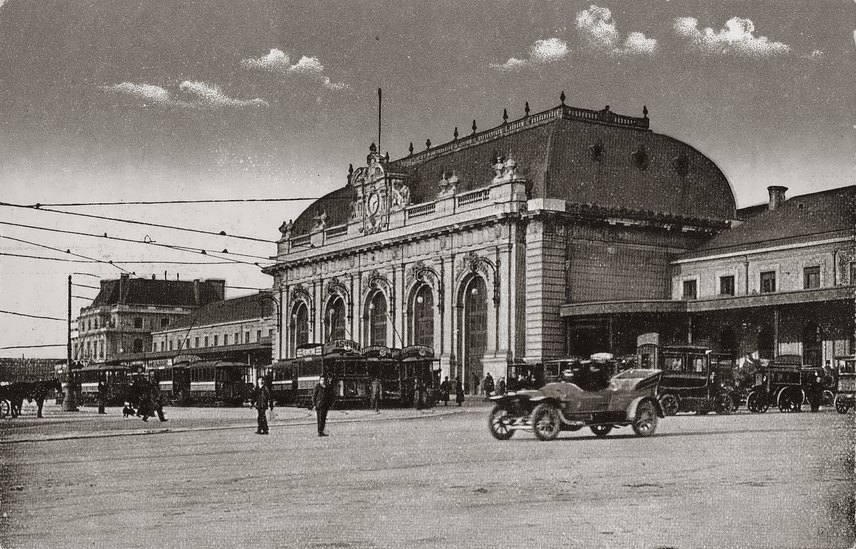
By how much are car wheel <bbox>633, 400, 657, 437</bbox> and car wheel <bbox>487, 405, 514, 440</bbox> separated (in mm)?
2305

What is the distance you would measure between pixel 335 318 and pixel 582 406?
4003 centimetres

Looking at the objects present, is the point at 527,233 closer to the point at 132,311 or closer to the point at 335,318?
the point at 335,318

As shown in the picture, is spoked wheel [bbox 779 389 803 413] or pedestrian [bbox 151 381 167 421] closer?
spoked wheel [bbox 779 389 803 413]

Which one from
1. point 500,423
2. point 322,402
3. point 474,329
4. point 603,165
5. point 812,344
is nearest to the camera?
point 500,423

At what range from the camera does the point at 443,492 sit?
1130cm

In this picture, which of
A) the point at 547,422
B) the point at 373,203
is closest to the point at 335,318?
the point at 373,203

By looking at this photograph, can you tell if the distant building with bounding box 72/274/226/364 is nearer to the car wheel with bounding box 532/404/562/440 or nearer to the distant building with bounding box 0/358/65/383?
the distant building with bounding box 0/358/65/383

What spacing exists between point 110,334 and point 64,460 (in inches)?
3482

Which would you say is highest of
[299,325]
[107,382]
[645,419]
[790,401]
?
[299,325]

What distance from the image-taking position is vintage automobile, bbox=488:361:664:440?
18266 mm

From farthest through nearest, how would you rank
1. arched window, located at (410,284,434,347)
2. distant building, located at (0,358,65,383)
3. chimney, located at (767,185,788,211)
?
A: distant building, located at (0,358,65,383) → arched window, located at (410,284,434,347) → chimney, located at (767,185,788,211)

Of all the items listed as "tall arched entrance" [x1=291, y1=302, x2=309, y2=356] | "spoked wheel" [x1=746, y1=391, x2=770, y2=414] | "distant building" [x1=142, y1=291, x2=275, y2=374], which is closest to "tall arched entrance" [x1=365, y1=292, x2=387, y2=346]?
"tall arched entrance" [x1=291, y1=302, x2=309, y2=356]

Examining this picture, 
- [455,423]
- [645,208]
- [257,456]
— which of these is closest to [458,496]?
[257,456]

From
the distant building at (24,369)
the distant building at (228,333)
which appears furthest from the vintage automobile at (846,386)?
the distant building at (228,333)
